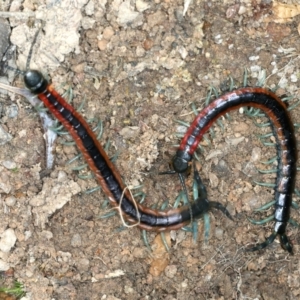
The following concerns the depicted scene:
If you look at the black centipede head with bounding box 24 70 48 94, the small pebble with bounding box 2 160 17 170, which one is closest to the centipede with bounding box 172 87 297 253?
the black centipede head with bounding box 24 70 48 94

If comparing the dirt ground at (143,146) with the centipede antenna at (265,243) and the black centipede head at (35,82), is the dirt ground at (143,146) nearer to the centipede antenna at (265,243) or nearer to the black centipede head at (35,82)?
the centipede antenna at (265,243)

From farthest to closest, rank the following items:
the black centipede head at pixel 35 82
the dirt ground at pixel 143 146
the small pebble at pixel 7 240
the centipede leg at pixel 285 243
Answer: the centipede leg at pixel 285 243 < the dirt ground at pixel 143 146 < the small pebble at pixel 7 240 < the black centipede head at pixel 35 82

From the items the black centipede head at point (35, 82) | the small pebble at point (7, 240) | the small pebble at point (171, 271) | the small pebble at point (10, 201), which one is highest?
the black centipede head at point (35, 82)

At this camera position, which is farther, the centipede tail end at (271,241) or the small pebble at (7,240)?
the centipede tail end at (271,241)

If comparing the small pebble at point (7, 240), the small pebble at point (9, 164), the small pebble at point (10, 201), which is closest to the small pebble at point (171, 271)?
the small pebble at point (7, 240)

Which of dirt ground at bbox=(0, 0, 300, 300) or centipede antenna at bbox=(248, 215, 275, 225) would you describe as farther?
centipede antenna at bbox=(248, 215, 275, 225)

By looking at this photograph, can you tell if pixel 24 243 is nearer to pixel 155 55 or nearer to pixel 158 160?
pixel 158 160

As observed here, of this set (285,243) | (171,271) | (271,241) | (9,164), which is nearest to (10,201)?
(9,164)

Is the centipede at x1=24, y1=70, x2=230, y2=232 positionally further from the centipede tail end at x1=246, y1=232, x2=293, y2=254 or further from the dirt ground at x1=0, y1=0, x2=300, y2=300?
the centipede tail end at x1=246, y1=232, x2=293, y2=254
